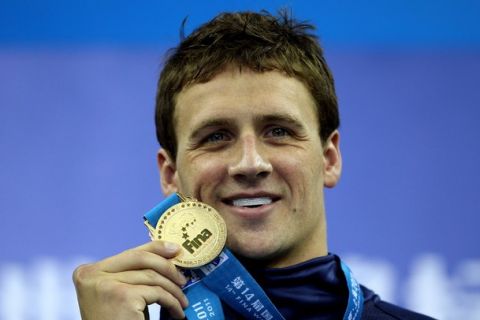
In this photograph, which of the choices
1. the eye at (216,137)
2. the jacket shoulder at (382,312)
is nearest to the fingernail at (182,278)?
the eye at (216,137)

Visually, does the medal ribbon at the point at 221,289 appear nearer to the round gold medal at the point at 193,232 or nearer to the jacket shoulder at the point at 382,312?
the round gold medal at the point at 193,232

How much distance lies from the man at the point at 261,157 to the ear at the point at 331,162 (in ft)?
0.07

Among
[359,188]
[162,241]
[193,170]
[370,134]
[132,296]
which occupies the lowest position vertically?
[132,296]

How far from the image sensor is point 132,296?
225cm

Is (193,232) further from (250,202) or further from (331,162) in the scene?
(331,162)

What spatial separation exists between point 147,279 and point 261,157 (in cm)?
49

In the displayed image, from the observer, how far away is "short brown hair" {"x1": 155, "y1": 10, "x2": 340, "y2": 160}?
2.66m

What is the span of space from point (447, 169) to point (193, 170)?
81.1 inches

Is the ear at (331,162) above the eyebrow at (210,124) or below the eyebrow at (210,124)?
below

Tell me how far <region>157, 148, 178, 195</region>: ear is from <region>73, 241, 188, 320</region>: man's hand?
1.68 ft

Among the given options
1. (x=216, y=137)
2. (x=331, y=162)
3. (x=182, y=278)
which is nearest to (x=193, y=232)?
(x=182, y=278)

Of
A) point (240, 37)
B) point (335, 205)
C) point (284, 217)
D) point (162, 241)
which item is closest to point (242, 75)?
point (240, 37)

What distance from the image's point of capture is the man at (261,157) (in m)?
2.51

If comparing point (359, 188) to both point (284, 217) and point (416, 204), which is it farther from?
point (284, 217)
